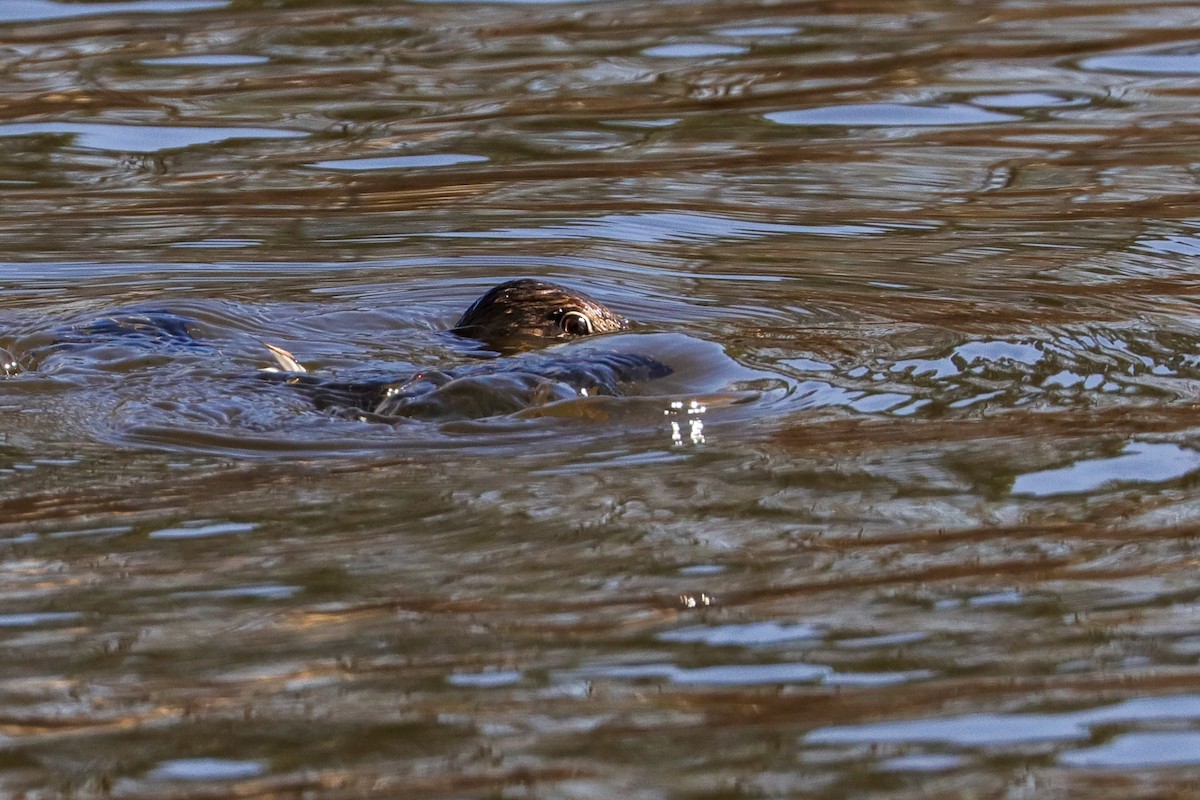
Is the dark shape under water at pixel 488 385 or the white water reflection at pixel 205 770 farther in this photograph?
the dark shape under water at pixel 488 385

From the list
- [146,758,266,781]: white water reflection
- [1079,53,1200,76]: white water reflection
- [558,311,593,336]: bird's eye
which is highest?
[146,758,266,781]: white water reflection

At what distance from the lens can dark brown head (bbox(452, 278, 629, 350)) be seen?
6.47 meters

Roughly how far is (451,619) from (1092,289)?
3.83 meters

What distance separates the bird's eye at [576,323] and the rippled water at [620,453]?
11.8 inches

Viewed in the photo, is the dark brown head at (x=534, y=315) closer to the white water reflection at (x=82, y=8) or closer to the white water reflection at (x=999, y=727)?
the white water reflection at (x=999, y=727)

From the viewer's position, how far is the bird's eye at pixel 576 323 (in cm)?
655

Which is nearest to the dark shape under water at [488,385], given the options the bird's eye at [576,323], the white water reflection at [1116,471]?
the bird's eye at [576,323]

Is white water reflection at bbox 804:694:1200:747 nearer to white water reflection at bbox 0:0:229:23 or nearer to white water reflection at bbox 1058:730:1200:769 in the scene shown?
white water reflection at bbox 1058:730:1200:769

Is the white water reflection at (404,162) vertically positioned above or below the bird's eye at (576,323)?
below

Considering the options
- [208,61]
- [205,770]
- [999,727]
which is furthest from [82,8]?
[999,727]

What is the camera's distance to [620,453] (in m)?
4.65

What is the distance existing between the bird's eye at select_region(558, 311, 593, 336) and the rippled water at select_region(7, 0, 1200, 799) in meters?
0.30

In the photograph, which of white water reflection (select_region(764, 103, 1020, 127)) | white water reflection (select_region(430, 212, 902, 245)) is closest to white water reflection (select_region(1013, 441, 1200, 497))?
white water reflection (select_region(430, 212, 902, 245))

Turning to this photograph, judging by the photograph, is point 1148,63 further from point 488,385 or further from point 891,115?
point 488,385
